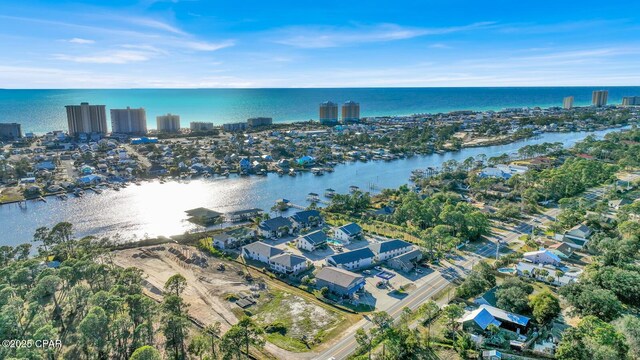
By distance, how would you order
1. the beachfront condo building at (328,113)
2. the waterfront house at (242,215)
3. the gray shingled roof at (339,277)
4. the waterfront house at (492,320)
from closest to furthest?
the waterfront house at (492,320)
the gray shingled roof at (339,277)
the waterfront house at (242,215)
the beachfront condo building at (328,113)

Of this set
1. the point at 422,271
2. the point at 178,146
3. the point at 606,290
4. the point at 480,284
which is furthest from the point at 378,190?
the point at 178,146

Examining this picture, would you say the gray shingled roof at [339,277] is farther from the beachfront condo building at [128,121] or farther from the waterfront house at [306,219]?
the beachfront condo building at [128,121]

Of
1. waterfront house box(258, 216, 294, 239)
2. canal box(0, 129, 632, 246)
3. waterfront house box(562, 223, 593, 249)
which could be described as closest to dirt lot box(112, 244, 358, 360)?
waterfront house box(258, 216, 294, 239)

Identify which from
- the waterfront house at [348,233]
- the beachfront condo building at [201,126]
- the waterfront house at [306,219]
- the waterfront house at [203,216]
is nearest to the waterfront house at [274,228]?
the waterfront house at [306,219]

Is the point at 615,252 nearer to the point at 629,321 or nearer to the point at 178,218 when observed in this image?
the point at 629,321

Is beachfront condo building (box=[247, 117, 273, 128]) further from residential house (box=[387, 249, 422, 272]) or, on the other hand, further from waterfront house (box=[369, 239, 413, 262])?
residential house (box=[387, 249, 422, 272])

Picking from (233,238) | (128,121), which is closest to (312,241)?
(233,238)
